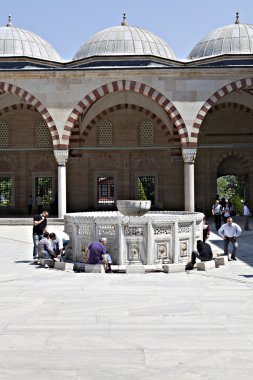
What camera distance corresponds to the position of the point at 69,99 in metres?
15.4

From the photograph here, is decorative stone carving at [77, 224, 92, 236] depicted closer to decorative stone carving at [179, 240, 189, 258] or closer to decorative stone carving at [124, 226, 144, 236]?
decorative stone carving at [124, 226, 144, 236]

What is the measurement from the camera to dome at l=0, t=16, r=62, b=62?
62.4 ft

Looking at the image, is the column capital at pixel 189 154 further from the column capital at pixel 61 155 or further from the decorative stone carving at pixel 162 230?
the decorative stone carving at pixel 162 230

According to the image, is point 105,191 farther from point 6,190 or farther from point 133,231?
point 133,231

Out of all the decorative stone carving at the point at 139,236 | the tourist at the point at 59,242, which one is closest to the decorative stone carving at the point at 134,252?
the decorative stone carving at the point at 139,236

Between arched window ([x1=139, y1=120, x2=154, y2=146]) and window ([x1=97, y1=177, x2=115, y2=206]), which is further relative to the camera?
window ([x1=97, y1=177, x2=115, y2=206])

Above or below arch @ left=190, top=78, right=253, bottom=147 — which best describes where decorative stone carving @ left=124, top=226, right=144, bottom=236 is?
below

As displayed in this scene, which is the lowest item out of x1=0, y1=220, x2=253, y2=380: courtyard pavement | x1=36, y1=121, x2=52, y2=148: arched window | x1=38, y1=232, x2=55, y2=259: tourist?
x1=0, y1=220, x2=253, y2=380: courtyard pavement

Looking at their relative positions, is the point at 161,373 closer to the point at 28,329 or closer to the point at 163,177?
the point at 28,329

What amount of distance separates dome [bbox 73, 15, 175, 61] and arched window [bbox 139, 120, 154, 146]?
2575 millimetres

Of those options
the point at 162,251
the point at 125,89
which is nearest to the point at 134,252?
the point at 162,251

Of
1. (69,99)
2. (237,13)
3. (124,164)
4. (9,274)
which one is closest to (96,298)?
(9,274)

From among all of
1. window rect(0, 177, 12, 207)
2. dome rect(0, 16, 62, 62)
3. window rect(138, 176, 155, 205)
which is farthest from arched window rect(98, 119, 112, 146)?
window rect(0, 177, 12, 207)

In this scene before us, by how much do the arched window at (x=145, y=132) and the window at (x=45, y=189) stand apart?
3801 millimetres
